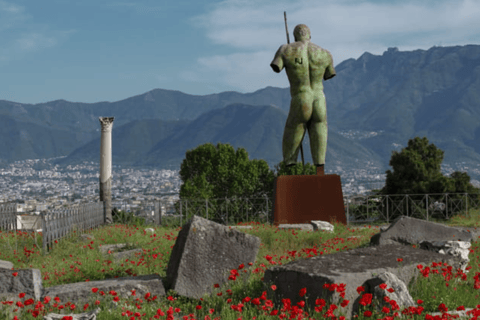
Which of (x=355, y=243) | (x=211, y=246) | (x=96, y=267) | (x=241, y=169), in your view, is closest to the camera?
(x=211, y=246)

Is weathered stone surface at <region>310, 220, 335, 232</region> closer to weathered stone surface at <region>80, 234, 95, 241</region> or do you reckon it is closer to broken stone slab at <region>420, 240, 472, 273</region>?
broken stone slab at <region>420, 240, 472, 273</region>

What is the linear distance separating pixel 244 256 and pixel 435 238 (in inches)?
180

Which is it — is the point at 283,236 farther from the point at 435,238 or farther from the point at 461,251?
the point at 461,251

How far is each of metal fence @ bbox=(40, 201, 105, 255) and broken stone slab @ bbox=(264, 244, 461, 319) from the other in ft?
22.9

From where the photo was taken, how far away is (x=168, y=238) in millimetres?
10953

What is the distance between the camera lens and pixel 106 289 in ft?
21.4

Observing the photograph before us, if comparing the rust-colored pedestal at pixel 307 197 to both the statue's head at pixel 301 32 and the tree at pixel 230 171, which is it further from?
the tree at pixel 230 171

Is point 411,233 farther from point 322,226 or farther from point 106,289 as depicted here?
point 106,289

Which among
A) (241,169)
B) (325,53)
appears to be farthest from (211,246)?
(241,169)

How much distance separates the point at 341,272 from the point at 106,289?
282 centimetres

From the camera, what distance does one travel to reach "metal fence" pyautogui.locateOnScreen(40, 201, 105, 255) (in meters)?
11.8

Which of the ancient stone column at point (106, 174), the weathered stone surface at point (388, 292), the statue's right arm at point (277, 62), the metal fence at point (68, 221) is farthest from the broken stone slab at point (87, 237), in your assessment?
the weathered stone surface at point (388, 292)

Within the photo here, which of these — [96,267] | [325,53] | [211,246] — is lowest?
[96,267]

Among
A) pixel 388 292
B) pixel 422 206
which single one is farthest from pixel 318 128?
pixel 388 292
